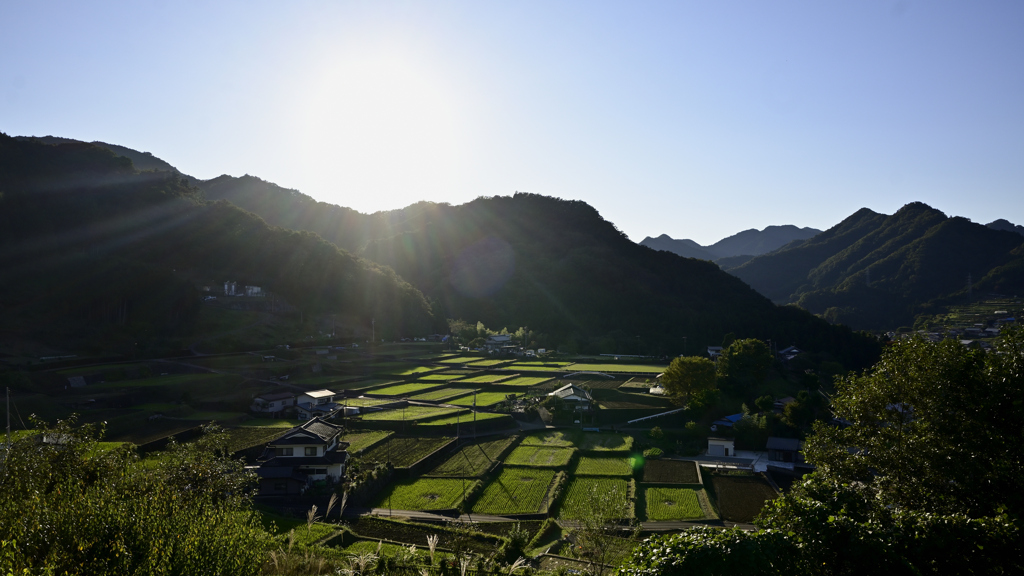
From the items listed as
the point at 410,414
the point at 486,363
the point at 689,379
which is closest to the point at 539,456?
the point at 410,414

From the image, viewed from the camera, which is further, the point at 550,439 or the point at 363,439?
the point at 550,439

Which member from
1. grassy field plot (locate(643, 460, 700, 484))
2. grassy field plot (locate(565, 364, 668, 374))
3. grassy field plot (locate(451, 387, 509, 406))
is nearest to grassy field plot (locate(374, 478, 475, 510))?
grassy field plot (locate(643, 460, 700, 484))

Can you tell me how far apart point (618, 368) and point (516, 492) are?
2469 centimetres

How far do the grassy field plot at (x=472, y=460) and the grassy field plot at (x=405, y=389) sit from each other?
9495 mm

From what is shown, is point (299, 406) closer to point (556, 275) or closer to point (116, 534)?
point (116, 534)

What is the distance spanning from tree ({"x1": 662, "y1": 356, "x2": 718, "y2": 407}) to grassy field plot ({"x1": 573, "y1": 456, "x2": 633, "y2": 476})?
8106 millimetres

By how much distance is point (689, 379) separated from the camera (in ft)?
96.1

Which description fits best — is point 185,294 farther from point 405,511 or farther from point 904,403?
point 904,403

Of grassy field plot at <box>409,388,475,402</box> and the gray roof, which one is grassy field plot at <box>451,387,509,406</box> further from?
the gray roof

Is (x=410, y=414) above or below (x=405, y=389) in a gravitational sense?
below

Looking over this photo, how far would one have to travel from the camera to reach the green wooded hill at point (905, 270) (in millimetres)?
76750

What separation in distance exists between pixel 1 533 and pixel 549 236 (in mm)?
94088

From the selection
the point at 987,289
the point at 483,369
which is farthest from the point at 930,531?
the point at 987,289

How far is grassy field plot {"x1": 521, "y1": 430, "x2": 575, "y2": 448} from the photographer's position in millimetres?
24594
